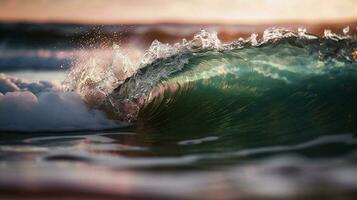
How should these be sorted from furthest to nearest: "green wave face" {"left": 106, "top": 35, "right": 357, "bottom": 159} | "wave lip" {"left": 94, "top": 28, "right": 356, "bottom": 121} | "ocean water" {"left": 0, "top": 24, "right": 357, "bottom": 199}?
"wave lip" {"left": 94, "top": 28, "right": 356, "bottom": 121} < "green wave face" {"left": 106, "top": 35, "right": 357, "bottom": 159} < "ocean water" {"left": 0, "top": 24, "right": 357, "bottom": 199}

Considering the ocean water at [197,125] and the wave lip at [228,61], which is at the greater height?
the wave lip at [228,61]

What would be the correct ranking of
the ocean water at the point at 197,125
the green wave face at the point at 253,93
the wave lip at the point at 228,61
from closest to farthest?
1. the ocean water at the point at 197,125
2. the green wave face at the point at 253,93
3. the wave lip at the point at 228,61

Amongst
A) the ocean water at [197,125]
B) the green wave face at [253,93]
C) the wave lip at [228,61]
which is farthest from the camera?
the wave lip at [228,61]

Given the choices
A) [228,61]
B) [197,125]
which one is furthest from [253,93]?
[197,125]

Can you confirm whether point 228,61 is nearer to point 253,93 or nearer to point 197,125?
point 253,93

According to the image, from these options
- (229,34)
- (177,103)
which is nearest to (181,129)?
(177,103)

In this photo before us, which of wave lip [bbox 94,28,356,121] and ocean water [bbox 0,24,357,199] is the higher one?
wave lip [bbox 94,28,356,121]
